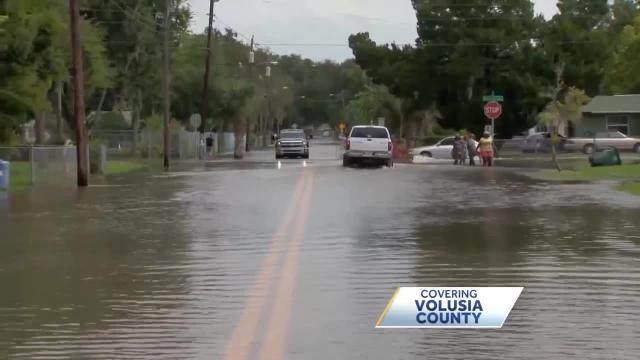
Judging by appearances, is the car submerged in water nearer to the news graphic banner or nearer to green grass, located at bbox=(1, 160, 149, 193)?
green grass, located at bbox=(1, 160, 149, 193)

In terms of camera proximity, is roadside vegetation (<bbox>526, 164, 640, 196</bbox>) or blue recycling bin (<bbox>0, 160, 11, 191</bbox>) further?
roadside vegetation (<bbox>526, 164, 640, 196</bbox>)

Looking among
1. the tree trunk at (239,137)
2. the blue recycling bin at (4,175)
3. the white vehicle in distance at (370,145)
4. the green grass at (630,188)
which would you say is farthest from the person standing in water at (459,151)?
the blue recycling bin at (4,175)

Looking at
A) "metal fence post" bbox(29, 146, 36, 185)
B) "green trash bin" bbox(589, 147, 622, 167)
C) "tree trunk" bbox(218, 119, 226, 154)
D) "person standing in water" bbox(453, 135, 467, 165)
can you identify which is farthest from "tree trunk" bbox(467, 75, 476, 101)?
"metal fence post" bbox(29, 146, 36, 185)

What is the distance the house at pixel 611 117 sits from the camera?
235ft

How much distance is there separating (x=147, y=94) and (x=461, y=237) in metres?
52.9

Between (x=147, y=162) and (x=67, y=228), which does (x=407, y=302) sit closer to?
(x=67, y=228)

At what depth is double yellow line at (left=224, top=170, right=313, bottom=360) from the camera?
782 cm

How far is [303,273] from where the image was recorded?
458 inches

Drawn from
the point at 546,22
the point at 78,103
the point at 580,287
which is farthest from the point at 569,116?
the point at 580,287

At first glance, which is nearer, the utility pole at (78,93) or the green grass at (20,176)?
the green grass at (20,176)

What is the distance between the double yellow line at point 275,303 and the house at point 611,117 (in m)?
59.2

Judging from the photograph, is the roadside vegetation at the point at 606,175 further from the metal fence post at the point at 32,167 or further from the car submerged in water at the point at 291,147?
the car submerged in water at the point at 291,147

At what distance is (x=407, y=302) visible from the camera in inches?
331

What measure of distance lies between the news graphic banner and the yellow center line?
93 cm
